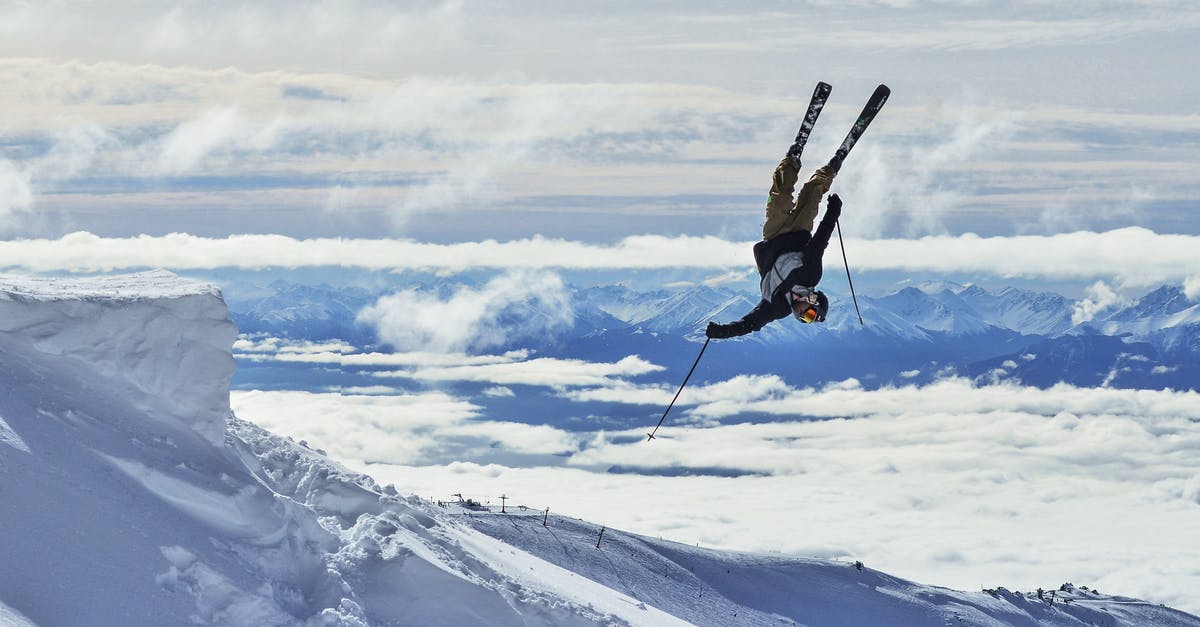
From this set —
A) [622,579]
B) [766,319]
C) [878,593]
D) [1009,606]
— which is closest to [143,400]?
[766,319]

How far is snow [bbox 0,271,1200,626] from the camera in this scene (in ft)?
59.5

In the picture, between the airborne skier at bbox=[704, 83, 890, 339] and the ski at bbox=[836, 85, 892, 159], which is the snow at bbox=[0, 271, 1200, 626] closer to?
the airborne skier at bbox=[704, 83, 890, 339]

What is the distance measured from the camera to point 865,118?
1770cm

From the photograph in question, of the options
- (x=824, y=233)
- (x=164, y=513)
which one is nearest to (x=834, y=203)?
(x=824, y=233)

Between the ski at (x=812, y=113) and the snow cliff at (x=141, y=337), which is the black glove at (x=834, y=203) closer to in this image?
the ski at (x=812, y=113)

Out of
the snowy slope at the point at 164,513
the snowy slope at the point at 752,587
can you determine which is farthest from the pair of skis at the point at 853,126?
the snowy slope at the point at 752,587

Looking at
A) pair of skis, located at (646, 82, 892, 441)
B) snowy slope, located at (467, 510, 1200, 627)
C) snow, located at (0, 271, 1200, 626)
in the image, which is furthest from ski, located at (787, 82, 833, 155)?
snowy slope, located at (467, 510, 1200, 627)

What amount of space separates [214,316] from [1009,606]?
76118 mm

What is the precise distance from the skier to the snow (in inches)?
381

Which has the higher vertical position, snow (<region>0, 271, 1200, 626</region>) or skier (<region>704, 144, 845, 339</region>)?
skier (<region>704, 144, 845, 339</region>)

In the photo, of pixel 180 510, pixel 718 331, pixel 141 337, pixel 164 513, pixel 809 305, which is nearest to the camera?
pixel 809 305

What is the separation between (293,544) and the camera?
22.0m

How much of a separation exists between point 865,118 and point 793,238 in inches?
88.7

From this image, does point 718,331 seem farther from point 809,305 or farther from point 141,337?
point 141,337
